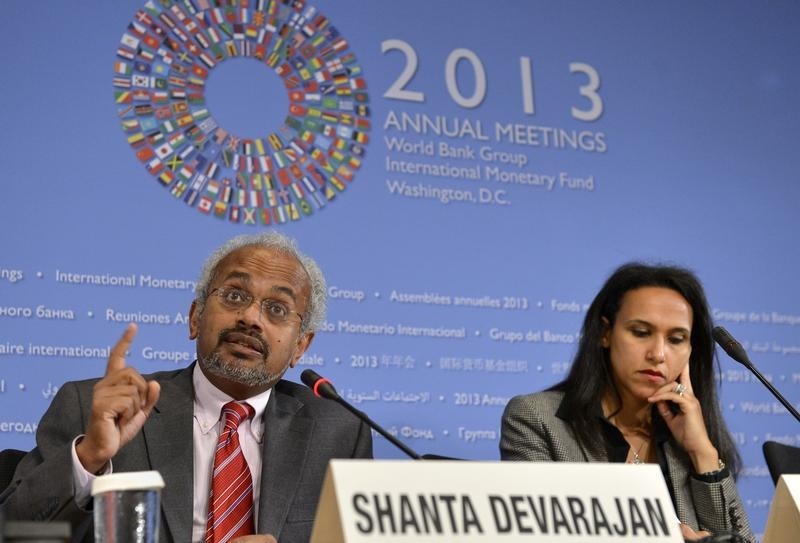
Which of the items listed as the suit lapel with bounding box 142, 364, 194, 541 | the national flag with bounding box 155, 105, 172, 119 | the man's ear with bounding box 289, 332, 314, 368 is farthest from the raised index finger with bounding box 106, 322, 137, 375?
the national flag with bounding box 155, 105, 172, 119

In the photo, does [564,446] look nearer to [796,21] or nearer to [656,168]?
[656,168]

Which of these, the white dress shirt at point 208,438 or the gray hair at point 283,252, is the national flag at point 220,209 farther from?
the white dress shirt at point 208,438

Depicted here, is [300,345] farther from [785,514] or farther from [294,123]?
[785,514]

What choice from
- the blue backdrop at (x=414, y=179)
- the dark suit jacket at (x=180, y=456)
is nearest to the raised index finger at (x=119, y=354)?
the dark suit jacket at (x=180, y=456)

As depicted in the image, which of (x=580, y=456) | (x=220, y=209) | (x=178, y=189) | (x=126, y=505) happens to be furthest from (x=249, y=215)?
(x=126, y=505)

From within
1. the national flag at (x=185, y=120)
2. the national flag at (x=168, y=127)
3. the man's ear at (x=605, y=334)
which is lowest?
the man's ear at (x=605, y=334)

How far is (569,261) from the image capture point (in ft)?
13.1

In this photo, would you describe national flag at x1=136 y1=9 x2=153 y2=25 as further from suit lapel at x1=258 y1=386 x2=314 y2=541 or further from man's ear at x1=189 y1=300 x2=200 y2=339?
suit lapel at x1=258 y1=386 x2=314 y2=541

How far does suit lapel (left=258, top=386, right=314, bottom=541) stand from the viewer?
2449 mm

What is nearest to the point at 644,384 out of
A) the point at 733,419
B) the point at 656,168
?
the point at 733,419

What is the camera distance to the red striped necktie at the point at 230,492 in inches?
95.1

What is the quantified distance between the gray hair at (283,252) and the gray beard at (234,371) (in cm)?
22

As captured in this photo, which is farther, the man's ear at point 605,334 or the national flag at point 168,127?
the national flag at point 168,127

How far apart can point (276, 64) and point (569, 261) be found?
4.24 ft
